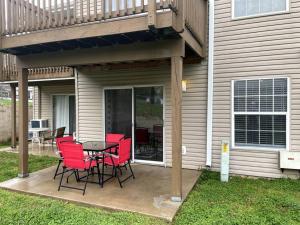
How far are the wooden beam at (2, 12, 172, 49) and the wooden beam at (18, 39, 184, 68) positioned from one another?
454 millimetres

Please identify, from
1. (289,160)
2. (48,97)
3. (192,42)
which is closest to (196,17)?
(192,42)

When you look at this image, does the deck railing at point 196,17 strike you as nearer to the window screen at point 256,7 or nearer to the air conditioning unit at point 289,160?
the window screen at point 256,7

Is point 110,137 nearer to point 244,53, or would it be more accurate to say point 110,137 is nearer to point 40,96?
point 244,53

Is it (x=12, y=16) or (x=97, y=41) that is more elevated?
(x=12, y=16)

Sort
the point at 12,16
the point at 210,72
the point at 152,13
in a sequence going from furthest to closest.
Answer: the point at 210,72 < the point at 12,16 < the point at 152,13

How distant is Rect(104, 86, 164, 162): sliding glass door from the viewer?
5.80m

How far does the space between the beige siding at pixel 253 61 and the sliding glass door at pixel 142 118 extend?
137 cm

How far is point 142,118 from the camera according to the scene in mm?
5930

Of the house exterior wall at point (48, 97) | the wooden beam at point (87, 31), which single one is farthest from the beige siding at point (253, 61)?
the house exterior wall at point (48, 97)

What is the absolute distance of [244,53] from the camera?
4.93m

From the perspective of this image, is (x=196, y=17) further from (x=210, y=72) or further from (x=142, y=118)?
(x=142, y=118)

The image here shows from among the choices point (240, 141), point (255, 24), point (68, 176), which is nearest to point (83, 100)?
point (68, 176)

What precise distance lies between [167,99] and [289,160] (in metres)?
2.85

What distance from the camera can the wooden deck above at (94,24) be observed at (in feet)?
10.7
